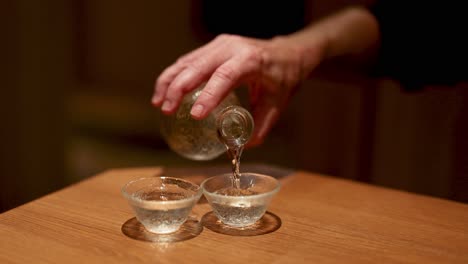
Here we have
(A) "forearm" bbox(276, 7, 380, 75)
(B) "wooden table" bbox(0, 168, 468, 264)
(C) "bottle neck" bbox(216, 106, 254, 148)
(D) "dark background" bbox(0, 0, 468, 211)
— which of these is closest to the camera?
(B) "wooden table" bbox(0, 168, 468, 264)

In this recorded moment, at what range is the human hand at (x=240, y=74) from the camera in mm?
1067

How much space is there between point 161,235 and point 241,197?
131 mm

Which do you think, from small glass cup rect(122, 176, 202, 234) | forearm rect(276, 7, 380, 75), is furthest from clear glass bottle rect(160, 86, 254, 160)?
forearm rect(276, 7, 380, 75)

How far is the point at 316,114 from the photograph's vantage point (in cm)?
223

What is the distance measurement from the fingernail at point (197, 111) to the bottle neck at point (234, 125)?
39mm

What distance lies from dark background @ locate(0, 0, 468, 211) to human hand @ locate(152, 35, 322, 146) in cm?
35

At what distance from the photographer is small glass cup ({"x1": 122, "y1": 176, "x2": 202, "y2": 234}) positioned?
0.86 m

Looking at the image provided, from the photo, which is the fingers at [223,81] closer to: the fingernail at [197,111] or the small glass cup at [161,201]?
the fingernail at [197,111]

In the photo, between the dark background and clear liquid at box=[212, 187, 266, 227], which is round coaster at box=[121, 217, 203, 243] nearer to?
clear liquid at box=[212, 187, 266, 227]

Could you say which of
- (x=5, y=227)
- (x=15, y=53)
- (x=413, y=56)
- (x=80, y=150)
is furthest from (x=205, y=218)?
(x=80, y=150)

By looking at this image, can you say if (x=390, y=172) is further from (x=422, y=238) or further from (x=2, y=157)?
(x=2, y=157)

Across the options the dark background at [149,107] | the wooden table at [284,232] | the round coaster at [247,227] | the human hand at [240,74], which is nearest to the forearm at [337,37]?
the human hand at [240,74]

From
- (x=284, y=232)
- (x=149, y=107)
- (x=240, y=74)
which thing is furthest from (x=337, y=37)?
(x=149, y=107)

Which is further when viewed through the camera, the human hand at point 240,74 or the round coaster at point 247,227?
the human hand at point 240,74
